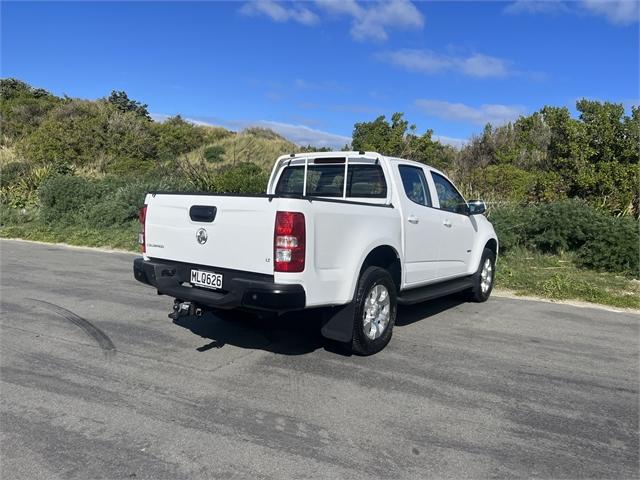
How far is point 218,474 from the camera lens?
3207 millimetres

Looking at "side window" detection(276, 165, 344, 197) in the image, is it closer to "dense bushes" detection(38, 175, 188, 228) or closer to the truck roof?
the truck roof

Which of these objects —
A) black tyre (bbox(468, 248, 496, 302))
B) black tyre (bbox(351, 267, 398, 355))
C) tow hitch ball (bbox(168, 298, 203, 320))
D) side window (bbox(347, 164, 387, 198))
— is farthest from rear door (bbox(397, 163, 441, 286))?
tow hitch ball (bbox(168, 298, 203, 320))

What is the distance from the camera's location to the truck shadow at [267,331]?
560 centimetres

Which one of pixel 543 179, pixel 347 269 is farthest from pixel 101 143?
pixel 347 269

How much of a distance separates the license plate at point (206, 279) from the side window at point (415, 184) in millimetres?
2417

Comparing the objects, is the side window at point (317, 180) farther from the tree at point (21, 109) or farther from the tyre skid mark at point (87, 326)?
the tree at point (21, 109)

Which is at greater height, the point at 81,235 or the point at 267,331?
the point at 81,235

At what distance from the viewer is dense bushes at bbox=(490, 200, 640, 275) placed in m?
10.4

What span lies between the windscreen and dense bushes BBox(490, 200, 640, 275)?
21.1 feet

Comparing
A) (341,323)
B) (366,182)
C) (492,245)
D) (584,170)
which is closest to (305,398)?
(341,323)

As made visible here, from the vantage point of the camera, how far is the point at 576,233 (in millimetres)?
11289

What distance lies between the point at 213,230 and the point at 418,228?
239 centimetres

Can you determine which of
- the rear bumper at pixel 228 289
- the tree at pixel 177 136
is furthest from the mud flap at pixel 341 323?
the tree at pixel 177 136

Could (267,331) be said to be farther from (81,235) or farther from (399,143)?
(399,143)
